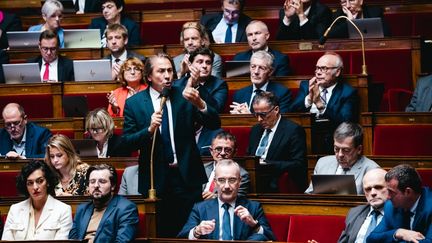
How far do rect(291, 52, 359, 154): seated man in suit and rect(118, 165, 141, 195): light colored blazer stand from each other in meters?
0.89

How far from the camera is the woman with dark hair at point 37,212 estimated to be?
4754 millimetres

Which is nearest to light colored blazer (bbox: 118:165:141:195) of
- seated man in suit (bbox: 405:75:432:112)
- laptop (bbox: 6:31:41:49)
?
seated man in suit (bbox: 405:75:432:112)

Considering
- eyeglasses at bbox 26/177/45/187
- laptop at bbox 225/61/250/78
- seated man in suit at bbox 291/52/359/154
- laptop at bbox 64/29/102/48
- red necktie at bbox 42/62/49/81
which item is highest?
laptop at bbox 64/29/102/48

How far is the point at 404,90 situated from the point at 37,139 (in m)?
1.78

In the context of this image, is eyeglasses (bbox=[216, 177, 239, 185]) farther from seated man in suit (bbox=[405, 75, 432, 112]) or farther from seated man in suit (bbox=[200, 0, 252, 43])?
seated man in suit (bbox=[200, 0, 252, 43])

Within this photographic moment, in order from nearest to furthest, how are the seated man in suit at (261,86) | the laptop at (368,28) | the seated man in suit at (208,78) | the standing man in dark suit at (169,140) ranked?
the standing man in dark suit at (169,140) → the seated man in suit at (208,78) → the seated man in suit at (261,86) → the laptop at (368,28)

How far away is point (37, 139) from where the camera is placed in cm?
569

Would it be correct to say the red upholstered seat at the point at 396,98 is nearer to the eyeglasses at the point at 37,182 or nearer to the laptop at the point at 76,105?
the laptop at the point at 76,105

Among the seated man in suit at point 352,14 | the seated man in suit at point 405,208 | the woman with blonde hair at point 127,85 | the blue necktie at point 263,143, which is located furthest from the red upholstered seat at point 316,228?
the seated man in suit at point 352,14

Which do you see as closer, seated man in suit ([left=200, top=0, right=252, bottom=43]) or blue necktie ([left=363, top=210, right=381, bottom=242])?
blue necktie ([left=363, top=210, right=381, bottom=242])

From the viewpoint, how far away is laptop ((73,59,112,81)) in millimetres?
6297

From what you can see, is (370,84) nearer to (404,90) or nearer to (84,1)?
(404,90)

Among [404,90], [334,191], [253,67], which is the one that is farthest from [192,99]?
[404,90]

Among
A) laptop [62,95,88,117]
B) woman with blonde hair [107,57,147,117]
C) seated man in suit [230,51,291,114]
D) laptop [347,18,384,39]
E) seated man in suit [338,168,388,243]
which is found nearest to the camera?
seated man in suit [338,168,388,243]
